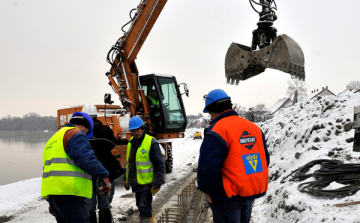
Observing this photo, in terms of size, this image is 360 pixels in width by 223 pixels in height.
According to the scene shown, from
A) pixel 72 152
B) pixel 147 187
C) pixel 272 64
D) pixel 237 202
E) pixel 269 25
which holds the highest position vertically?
pixel 269 25

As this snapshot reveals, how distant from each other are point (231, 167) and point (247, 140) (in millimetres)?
270

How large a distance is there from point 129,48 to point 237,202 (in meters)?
7.29

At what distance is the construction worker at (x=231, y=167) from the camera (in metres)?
2.09

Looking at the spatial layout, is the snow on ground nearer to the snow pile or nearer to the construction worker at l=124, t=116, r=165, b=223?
the construction worker at l=124, t=116, r=165, b=223

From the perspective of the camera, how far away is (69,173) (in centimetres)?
252

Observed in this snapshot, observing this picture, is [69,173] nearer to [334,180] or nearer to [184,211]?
[184,211]

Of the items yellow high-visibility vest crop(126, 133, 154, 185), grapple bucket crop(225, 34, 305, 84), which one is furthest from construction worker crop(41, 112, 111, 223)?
grapple bucket crop(225, 34, 305, 84)

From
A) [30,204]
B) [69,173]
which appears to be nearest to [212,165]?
[69,173]

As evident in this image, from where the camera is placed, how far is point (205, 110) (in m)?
2.55

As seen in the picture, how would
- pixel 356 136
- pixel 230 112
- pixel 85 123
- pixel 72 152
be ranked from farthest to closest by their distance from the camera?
1. pixel 356 136
2. pixel 85 123
3. pixel 72 152
4. pixel 230 112

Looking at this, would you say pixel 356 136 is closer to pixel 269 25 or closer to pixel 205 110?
pixel 205 110

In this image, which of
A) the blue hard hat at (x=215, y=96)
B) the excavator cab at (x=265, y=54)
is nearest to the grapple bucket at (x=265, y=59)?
the excavator cab at (x=265, y=54)

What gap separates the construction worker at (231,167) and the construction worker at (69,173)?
1.16 meters

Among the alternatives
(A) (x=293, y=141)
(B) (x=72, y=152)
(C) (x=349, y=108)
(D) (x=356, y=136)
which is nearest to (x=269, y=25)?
(D) (x=356, y=136)
